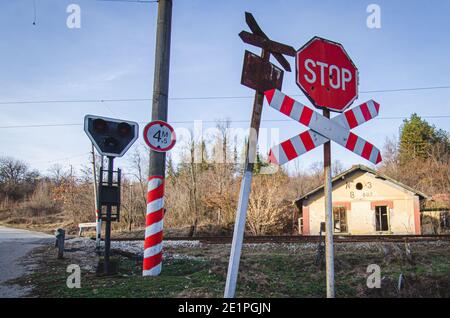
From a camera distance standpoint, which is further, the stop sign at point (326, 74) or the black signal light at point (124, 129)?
the black signal light at point (124, 129)

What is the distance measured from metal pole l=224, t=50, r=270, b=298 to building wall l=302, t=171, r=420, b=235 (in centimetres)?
2197

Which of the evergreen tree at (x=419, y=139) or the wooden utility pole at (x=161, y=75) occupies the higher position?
the evergreen tree at (x=419, y=139)

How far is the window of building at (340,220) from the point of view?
24.8m

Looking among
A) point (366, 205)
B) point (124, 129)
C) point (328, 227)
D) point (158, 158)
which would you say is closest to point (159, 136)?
point (158, 158)

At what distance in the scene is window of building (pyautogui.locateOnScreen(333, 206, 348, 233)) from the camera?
24.8 meters

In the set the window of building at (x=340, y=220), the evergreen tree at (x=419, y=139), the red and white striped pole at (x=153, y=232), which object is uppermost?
the evergreen tree at (x=419, y=139)

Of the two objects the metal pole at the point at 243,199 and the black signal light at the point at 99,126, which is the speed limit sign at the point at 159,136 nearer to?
the black signal light at the point at 99,126

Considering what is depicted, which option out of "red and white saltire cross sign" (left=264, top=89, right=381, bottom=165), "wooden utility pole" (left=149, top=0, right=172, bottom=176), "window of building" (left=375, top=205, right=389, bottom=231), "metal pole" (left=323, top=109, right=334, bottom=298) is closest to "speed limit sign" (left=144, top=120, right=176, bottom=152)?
"wooden utility pole" (left=149, top=0, right=172, bottom=176)

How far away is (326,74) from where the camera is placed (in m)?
4.17

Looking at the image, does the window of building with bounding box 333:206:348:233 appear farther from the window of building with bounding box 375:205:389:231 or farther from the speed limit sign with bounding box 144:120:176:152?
the speed limit sign with bounding box 144:120:176:152

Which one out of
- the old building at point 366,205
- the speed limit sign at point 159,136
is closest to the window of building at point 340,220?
the old building at point 366,205

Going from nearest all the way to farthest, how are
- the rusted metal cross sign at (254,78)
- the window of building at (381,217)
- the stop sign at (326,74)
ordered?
the rusted metal cross sign at (254,78), the stop sign at (326,74), the window of building at (381,217)
